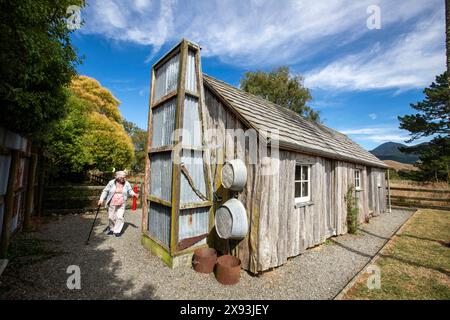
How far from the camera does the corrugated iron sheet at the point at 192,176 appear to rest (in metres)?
5.18

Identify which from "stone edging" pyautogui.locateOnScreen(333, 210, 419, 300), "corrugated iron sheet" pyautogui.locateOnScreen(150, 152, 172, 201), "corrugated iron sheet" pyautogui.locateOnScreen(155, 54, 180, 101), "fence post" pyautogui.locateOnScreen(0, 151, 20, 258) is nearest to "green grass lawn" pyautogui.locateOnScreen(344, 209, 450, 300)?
"stone edging" pyautogui.locateOnScreen(333, 210, 419, 300)

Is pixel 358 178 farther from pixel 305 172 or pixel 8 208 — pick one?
pixel 8 208

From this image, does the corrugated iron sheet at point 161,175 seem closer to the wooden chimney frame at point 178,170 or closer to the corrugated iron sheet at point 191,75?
the wooden chimney frame at point 178,170

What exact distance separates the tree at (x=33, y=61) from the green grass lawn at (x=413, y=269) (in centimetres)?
673

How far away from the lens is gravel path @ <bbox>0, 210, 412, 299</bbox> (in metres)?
3.81

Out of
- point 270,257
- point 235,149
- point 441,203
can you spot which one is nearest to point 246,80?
point 441,203

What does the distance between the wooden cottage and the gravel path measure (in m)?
0.35

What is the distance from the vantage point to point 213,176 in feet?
18.9

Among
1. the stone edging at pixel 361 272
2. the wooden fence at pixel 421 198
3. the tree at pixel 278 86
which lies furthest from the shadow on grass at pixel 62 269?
the tree at pixel 278 86

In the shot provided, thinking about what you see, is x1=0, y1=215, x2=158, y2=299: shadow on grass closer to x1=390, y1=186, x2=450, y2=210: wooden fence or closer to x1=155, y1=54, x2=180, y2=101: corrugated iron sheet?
x1=155, y1=54, x2=180, y2=101: corrugated iron sheet
